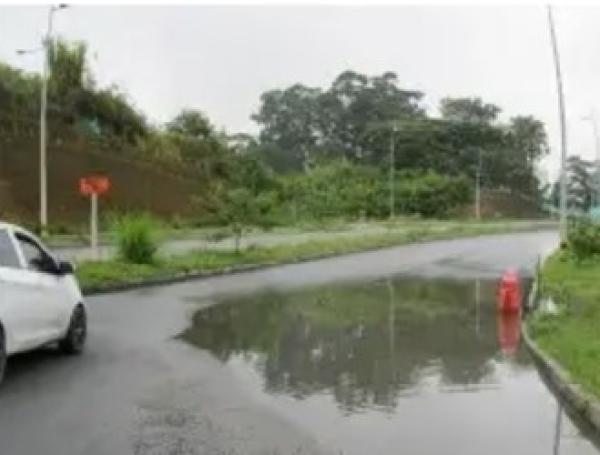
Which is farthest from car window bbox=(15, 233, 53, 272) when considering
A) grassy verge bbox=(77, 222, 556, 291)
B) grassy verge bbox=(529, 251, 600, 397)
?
grassy verge bbox=(77, 222, 556, 291)

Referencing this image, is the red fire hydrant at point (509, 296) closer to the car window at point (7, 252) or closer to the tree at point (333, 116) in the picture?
the car window at point (7, 252)

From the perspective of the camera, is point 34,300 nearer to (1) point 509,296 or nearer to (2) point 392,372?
(2) point 392,372

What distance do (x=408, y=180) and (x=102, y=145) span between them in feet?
161

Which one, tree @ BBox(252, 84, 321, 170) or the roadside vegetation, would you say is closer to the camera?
the roadside vegetation

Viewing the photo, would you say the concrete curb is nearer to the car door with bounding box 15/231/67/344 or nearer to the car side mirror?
the car door with bounding box 15/231/67/344

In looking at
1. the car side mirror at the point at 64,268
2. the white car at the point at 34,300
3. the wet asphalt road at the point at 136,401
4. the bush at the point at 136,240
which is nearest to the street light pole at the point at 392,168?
the bush at the point at 136,240

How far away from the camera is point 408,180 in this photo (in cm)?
10244

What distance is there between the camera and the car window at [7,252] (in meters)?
11.3

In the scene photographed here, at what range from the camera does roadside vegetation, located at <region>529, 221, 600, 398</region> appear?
1164 centimetres

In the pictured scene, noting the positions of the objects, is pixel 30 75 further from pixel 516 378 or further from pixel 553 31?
pixel 516 378

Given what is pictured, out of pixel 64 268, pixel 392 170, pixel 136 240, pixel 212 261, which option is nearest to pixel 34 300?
pixel 64 268

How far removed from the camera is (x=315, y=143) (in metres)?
127

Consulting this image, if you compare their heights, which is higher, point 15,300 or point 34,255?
point 34,255

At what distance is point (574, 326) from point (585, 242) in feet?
49.5
